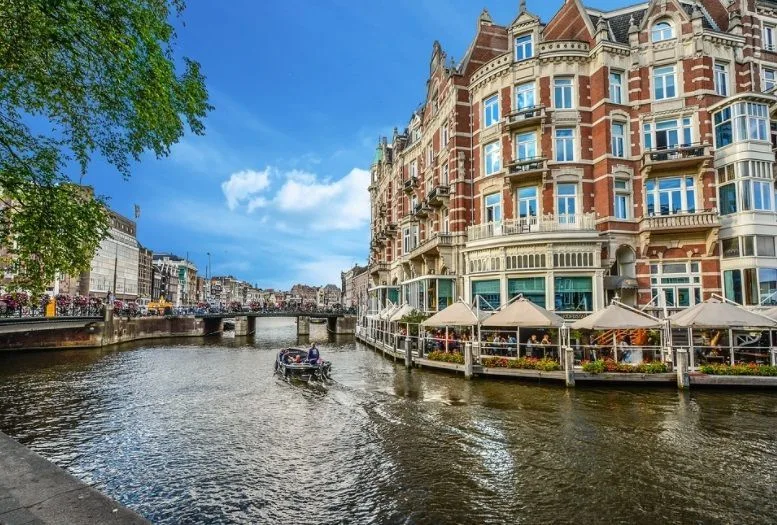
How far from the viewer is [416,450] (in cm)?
1245

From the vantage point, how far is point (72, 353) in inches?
1619

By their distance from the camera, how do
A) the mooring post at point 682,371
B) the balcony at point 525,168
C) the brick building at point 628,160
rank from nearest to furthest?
the mooring post at point 682,371 < the brick building at point 628,160 < the balcony at point 525,168

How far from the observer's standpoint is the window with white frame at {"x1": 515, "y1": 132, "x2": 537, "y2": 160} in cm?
3002

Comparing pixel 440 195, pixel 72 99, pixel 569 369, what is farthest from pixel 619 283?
pixel 72 99

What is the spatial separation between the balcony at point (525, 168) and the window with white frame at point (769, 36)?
1676 centimetres

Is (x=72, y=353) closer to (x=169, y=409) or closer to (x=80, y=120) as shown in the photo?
(x=169, y=409)

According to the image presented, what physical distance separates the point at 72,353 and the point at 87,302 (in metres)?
13.0

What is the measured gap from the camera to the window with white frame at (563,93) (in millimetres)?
29625

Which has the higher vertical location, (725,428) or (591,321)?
(591,321)

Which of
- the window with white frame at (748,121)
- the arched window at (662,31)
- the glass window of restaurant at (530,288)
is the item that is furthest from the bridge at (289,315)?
the window with white frame at (748,121)

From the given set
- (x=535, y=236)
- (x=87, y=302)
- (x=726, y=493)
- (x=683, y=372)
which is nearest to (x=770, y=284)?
(x=683, y=372)

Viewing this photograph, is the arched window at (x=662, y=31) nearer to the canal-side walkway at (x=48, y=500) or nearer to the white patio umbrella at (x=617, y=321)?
the white patio umbrella at (x=617, y=321)

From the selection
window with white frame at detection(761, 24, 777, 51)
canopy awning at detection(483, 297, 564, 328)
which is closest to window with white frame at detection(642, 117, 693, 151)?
window with white frame at detection(761, 24, 777, 51)

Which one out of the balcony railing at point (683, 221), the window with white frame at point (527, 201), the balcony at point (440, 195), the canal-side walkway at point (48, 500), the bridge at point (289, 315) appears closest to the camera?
the canal-side walkway at point (48, 500)
